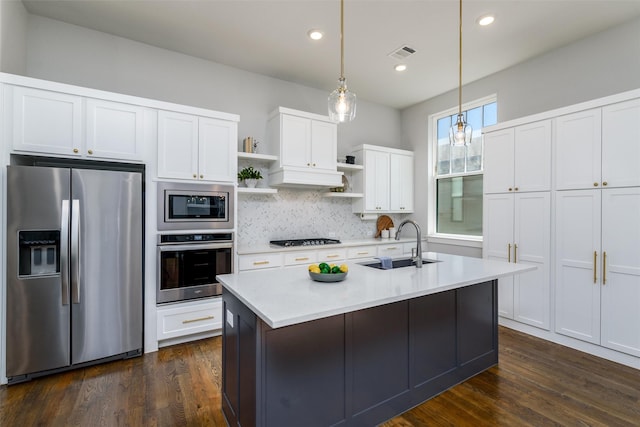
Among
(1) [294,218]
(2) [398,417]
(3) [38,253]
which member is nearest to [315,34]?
(1) [294,218]

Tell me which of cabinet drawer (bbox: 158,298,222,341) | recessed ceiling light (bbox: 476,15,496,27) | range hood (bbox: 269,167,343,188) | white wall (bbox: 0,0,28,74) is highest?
recessed ceiling light (bbox: 476,15,496,27)

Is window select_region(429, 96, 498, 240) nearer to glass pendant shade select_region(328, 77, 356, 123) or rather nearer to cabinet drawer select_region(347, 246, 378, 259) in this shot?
cabinet drawer select_region(347, 246, 378, 259)

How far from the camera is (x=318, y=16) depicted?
2873 mm

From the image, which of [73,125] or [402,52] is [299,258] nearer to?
[73,125]

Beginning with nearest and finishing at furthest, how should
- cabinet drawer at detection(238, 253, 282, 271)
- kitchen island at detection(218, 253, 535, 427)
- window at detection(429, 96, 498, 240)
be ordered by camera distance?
kitchen island at detection(218, 253, 535, 427) < cabinet drawer at detection(238, 253, 282, 271) < window at detection(429, 96, 498, 240)

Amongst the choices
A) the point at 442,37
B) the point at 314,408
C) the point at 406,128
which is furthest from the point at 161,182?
the point at 406,128

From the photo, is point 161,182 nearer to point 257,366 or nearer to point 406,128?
point 257,366

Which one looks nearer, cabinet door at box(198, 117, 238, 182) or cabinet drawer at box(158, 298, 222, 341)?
cabinet drawer at box(158, 298, 222, 341)

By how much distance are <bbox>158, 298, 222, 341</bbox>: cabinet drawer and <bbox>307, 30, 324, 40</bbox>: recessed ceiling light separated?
2878mm

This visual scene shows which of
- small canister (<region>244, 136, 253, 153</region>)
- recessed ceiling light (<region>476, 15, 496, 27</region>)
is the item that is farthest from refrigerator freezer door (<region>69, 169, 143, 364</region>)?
recessed ceiling light (<region>476, 15, 496, 27</region>)

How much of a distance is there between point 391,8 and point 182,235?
2854mm

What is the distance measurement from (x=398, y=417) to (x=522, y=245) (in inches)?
94.8

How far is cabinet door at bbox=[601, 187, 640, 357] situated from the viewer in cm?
259

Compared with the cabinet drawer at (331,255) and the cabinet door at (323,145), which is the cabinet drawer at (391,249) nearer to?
the cabinet drawer at (331,255)
